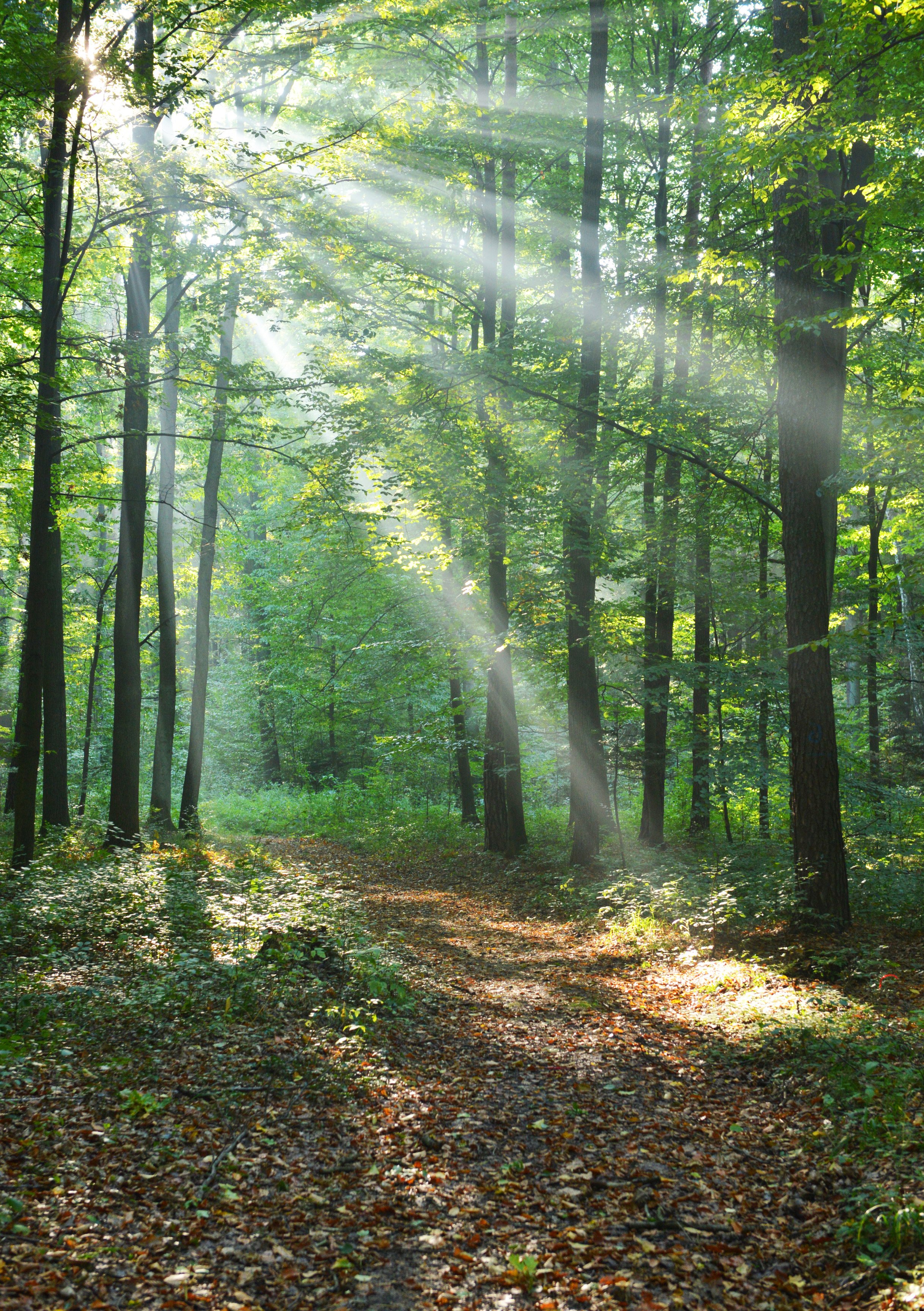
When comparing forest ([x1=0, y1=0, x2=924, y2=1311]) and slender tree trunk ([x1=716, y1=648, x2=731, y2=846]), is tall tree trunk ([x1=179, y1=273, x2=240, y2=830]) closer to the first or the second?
forest ([x1=0, y1=0, x2=924, y2=1311])

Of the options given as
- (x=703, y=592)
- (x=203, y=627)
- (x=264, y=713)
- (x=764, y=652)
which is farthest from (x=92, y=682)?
(x=764, y=652)

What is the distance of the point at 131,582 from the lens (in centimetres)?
1181

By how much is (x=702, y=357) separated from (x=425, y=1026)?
37.3ft

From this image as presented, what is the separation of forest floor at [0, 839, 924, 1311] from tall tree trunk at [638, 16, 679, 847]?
21.0 feet

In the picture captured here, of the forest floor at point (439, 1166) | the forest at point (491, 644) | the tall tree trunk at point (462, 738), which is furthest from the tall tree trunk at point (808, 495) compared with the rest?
the tall tree trunk at point (462, 738)

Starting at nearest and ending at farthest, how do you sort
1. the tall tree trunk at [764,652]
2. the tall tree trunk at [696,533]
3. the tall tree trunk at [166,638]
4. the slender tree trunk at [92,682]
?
the tall tree trunk at [764,652], the tall tree trunk at [696,533], the tall tree trunk at [166,638], the slender tree trunk at [92,682]

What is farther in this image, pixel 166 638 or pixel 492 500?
pixel 166 638

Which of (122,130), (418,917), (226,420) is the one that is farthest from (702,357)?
(418,917)

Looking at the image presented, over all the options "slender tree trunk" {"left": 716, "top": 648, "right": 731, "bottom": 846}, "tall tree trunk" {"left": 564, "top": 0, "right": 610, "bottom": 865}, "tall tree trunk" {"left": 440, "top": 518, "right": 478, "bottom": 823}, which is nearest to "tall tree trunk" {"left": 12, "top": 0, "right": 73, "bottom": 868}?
"tall tree trunk" {"left": 564, "top": 0, "right": 610, "bottom": 865}

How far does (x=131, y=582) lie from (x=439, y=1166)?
973cm

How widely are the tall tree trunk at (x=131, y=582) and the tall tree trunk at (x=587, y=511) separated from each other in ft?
20.1

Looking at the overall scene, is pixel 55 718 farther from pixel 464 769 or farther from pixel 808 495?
pixel 808 495

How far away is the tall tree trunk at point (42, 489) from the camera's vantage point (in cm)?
820

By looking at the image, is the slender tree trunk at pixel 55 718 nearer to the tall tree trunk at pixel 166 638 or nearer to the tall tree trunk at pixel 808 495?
the tall tree trunk at pixel 166 638
